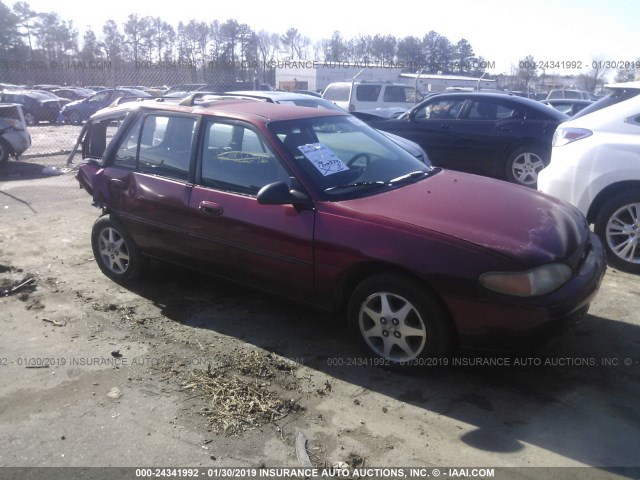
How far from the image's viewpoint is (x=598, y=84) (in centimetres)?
3962

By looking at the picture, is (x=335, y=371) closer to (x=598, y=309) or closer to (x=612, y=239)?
(x=598, y=309)

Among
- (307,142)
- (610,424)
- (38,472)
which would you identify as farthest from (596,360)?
(38,472)

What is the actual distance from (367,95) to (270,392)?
52.4ft

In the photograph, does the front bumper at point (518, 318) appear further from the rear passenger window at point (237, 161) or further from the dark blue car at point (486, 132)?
the dark blue car at point (486, 132)

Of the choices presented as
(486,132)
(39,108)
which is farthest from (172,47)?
(486,132)

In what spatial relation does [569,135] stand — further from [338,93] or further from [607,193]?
[338,93]

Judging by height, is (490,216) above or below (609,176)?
below

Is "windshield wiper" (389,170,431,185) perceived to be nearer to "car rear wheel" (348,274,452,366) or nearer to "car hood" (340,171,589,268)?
"car hood" (340,171,589,268)

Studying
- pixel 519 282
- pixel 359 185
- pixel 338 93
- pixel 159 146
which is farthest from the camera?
pixel 338 93

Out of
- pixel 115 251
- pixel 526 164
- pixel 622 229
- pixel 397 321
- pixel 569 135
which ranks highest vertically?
pixel 569 135

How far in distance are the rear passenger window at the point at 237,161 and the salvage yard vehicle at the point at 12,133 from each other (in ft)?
30.9

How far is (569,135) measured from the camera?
5.77 m

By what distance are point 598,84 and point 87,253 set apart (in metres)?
40.8

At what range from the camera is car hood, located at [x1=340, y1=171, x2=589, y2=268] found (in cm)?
345
